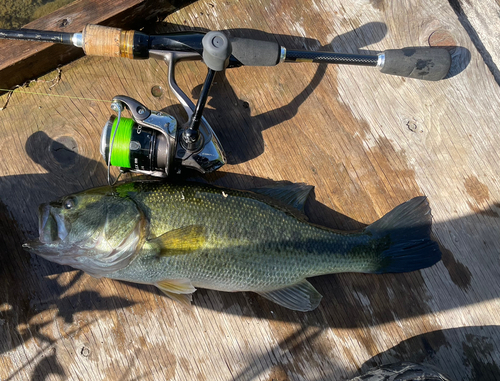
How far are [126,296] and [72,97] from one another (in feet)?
5.24

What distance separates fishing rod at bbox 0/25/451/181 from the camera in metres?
2.03

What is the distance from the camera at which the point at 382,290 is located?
100 inches

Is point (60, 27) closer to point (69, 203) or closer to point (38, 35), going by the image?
point (38, 35)

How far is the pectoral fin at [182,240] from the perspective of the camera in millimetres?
2094

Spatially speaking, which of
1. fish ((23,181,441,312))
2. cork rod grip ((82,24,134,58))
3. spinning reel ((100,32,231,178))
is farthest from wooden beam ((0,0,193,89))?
fish ((23,181,441,312))

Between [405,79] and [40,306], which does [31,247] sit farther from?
[405,79]

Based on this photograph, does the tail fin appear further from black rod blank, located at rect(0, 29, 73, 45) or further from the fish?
black rod blank, located at rect(0, 29, 73, 45)

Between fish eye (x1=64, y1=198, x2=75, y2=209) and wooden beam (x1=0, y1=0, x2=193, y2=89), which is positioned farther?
wooden beam (x1=0, y1=0, x2=193, y2=89)

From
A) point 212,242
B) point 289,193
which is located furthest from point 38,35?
point 289,193

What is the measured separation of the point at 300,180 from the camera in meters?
2.58

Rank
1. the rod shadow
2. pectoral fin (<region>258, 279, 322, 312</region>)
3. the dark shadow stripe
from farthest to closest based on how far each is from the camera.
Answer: the dark shadow stripe → the rod shadow → pectoral fin (<region>258, 279, 322, 312</region>)

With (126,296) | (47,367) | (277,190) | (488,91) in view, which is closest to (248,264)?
(277,190)

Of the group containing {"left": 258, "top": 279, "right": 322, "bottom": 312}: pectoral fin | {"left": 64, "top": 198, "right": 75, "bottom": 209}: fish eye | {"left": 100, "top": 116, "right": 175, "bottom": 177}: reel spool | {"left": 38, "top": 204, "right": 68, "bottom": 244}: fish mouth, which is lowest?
{"left": 258, "top": 279, "right": 322, "bottom": 312}: pectoral fin

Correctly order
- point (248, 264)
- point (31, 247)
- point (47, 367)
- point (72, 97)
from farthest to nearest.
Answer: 1. point (72, 97)
2. point (47, 367)
3. point (248, 264)
4. point (31, 247)
